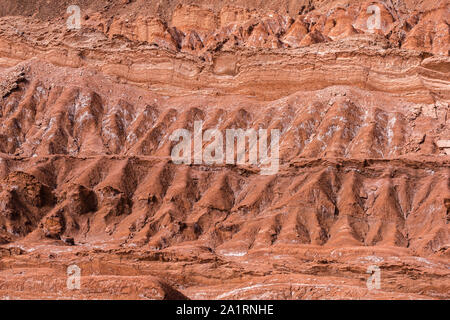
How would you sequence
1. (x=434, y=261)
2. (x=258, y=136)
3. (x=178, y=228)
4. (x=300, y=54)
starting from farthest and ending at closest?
(x=300, y=54), (x=258, y=136), (x=178, y=228), (x=434, y=261)

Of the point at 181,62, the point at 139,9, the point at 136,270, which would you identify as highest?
the point at 139,9

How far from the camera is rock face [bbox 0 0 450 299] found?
42875 mm

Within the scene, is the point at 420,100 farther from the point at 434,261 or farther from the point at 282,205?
the point at 434,261

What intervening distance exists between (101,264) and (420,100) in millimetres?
35841

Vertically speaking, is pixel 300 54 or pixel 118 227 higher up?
pixel 300 54

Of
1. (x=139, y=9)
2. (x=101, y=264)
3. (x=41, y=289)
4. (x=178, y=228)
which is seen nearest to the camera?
(x=41, y=289)

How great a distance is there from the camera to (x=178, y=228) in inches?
2026

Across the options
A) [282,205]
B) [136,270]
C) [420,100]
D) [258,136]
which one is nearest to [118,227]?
[136,270]

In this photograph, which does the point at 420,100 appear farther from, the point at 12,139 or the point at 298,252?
the point at 12,139

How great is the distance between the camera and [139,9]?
11938cm

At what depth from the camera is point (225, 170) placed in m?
58.3

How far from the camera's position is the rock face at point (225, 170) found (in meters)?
42.9

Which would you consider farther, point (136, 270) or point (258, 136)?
point (258, 136)

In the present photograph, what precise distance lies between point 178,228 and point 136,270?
21.6 ft
